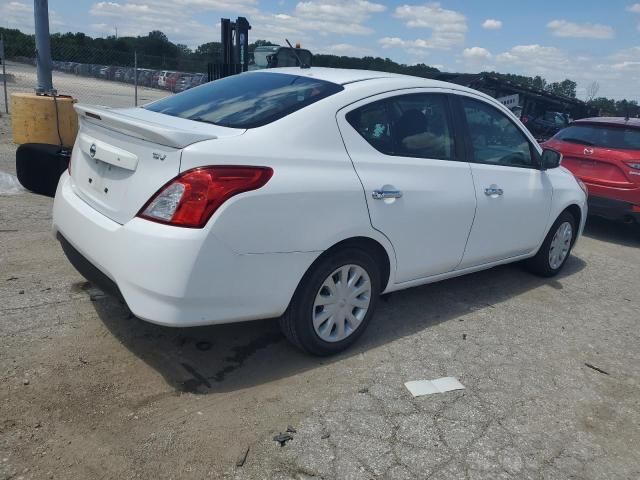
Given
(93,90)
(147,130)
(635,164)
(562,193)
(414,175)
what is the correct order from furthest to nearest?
(93,90)
(635,164)
(562,193)
(414,175)
(147,130)

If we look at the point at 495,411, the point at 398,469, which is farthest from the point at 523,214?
the point at 398,469

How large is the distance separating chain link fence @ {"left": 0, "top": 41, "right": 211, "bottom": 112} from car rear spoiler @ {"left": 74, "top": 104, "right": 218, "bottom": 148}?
69.5 ft

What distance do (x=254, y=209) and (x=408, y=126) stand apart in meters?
1.45

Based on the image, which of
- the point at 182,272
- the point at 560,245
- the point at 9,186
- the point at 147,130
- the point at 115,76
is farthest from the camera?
the point at 115,76

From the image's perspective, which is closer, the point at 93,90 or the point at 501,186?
the point at 501,186

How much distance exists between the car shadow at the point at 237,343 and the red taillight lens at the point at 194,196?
3.15ft

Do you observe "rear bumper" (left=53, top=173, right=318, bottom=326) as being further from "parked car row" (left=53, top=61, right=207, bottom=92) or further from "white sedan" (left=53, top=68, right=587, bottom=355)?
"parked car row" (left=53, top=61, right=207, bottom=92)

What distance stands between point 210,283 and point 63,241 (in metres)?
1.23

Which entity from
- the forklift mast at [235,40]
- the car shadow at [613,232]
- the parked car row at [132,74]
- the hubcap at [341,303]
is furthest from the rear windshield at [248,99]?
the parked car row at [132,74]

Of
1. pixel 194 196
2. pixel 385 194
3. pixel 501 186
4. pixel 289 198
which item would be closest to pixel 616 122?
pixel 501 186

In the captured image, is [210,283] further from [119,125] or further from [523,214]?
[523,214]

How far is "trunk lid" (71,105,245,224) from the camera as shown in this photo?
2.68 m

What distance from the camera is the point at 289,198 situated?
2855mm

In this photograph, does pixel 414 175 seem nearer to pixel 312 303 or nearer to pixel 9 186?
pixel 312 303
